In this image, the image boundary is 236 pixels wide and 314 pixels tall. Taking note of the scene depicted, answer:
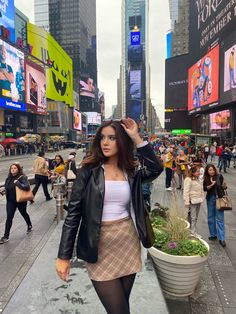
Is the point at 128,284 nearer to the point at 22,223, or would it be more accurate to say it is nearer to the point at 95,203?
the point at 95,203

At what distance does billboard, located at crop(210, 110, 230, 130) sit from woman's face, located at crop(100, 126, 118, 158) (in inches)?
1603

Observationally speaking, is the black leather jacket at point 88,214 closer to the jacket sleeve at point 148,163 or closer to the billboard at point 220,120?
the jacket sleeve at point 148,163

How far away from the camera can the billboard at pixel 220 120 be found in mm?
40906

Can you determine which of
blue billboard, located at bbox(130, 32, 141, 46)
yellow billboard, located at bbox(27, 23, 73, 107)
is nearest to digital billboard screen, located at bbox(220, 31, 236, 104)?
yellow billboard, located at bbox(27, 23, 73, 107)

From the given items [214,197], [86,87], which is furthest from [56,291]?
[86,87]

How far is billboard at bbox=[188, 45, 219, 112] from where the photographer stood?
3828 cm

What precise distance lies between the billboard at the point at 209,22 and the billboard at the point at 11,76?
30.6m

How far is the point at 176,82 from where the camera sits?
7900 cm

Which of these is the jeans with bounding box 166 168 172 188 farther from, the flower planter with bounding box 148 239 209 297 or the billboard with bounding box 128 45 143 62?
the billboard with bounding box 128 45 143 62

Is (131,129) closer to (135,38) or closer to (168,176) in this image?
(168,176)

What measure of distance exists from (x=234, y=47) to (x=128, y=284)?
33208mm

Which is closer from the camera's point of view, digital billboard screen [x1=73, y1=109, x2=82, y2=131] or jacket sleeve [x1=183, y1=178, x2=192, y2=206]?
jacket sleeve [x1=183, y1=178, x2=192, y2=206]

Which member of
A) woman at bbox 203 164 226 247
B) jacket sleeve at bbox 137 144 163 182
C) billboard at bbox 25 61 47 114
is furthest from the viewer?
billboard at bbox 25 61 47 114

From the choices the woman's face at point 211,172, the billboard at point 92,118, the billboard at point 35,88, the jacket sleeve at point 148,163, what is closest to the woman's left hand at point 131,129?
the jacket sleeve at point 148,163
